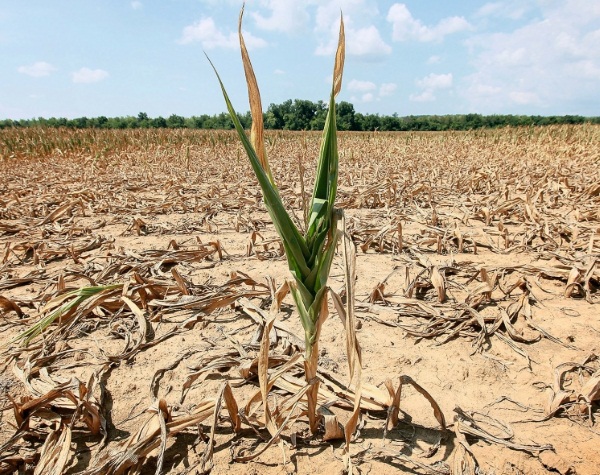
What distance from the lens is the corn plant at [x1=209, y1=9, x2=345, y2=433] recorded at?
86cm

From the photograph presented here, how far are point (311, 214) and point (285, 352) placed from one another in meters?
0.79

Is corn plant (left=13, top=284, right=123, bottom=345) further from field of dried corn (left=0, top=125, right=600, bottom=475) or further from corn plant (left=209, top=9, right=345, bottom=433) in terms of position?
corn plant (left=209, top=9, right=345, bottom=433)

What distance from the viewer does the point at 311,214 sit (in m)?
0.95

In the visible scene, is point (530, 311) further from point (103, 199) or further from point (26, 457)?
point (103, 199)

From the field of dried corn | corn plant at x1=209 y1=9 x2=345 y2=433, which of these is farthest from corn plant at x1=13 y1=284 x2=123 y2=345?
corn plant at x1=209 y1=9 x2=345 y2=433

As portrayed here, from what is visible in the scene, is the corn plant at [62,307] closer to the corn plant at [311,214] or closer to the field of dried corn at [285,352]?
the field of dried corn at [285,352]

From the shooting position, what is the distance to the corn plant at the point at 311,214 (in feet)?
2.82

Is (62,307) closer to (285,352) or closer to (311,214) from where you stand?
(285,352)

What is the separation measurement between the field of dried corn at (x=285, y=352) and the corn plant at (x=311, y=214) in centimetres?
7

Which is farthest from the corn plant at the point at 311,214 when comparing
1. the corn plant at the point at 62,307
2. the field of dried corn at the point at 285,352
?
the corn plant at the point at 62,307

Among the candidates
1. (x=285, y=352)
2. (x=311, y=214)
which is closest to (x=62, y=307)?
(x=285, y=352)

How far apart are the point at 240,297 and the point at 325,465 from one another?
3.31 ft

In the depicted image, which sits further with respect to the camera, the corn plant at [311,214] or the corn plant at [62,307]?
the corn plant at [62,307]

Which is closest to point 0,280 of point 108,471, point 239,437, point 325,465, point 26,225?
point 26,225
